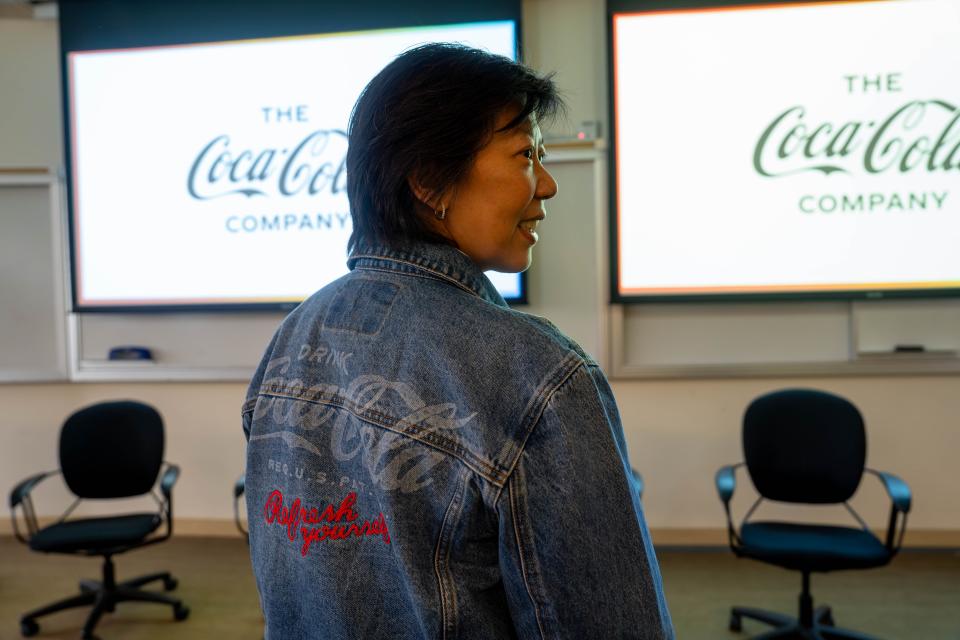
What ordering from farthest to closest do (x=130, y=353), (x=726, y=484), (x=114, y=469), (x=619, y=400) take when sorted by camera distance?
(x=130, y=353) < (x=619, y=400) < (x=114, y=469) < (x=726, y=484)

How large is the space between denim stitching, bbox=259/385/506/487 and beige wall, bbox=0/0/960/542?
3125mm

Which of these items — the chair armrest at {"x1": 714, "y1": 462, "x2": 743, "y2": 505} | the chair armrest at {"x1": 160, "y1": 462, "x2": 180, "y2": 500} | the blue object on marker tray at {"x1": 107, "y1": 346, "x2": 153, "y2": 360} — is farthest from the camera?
the blue object on marker tray at {"x1": 107, "y1": 346, "x2": 153, "y2": 360}

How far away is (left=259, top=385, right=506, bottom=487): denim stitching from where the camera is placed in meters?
0.69

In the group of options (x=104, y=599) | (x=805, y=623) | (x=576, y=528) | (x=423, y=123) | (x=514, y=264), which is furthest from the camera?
(x=104, y=599)

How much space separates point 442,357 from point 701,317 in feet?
10.5

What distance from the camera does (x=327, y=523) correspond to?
0.78 metres

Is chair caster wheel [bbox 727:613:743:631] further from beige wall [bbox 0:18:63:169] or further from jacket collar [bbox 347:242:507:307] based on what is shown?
beige wall [bbox 0:18:63:169]

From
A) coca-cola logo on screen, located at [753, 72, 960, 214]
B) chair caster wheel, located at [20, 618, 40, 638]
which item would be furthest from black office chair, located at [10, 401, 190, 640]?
coca-cola logo on screen, located at [753, 72, 960, 214]

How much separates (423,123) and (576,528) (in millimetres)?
409

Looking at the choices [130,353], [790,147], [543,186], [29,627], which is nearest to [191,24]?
[130,353]

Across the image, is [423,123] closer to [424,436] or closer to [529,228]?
[529,228]

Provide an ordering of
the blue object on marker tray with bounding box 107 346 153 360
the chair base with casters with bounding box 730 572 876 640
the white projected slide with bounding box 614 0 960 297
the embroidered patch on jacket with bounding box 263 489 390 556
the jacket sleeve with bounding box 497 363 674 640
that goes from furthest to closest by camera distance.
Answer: the blue object on marker tray with bounding box 107 346 153 360
the white projected slide with bounding box 614 0 960 297
the chair base with casters with bounding box 730 572 876 640
the embroidered patch on jacket with bounding box 263 489 390 556
the jacket sleeve with bounding box 497 363 674 640

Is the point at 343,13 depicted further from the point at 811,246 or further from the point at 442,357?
the point at 442,357

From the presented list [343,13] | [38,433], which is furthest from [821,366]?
[38,433]
